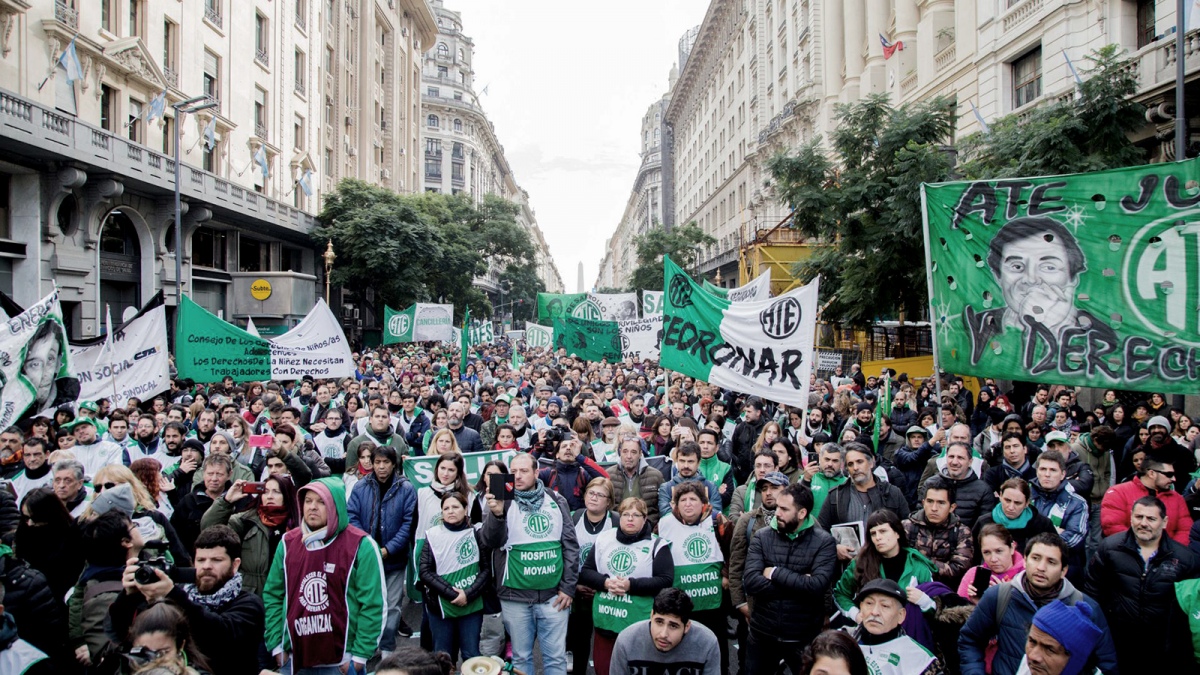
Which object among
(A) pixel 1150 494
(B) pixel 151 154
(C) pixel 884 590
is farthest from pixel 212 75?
(C) pixel 884 590

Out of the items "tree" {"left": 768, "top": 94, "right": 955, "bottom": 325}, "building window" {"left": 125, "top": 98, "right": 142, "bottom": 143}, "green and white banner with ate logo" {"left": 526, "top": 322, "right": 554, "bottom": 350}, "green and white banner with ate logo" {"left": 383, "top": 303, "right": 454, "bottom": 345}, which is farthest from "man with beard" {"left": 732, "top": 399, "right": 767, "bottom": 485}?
"building window" {"left": 125, "top": 98, "right": 142, "bottom": 143}

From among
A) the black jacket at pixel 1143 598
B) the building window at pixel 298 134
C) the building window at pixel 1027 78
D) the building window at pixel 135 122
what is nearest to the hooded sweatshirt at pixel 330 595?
the black jacket at pixel 1143 598

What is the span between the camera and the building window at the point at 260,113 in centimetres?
3525

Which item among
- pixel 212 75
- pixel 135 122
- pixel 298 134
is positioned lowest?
pixel 135 122

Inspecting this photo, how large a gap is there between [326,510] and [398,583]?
6.63 feet

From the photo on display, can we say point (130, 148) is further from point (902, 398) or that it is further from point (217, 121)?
point (902, 398)

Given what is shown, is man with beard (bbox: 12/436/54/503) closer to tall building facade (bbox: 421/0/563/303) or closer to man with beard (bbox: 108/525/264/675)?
man with beard (bbox: 108/525/264/675)

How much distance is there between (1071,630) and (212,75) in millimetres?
34496

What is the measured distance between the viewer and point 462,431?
30.2 ft

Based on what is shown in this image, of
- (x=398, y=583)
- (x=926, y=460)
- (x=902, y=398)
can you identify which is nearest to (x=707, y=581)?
(x=398, y=583)

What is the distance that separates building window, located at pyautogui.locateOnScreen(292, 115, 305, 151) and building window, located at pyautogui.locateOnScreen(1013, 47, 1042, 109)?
3210cm

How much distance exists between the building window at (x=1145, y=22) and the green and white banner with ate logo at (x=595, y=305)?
52.0 ft

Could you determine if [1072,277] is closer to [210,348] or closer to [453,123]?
[210,348]

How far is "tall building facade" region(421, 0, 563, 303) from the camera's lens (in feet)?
310
